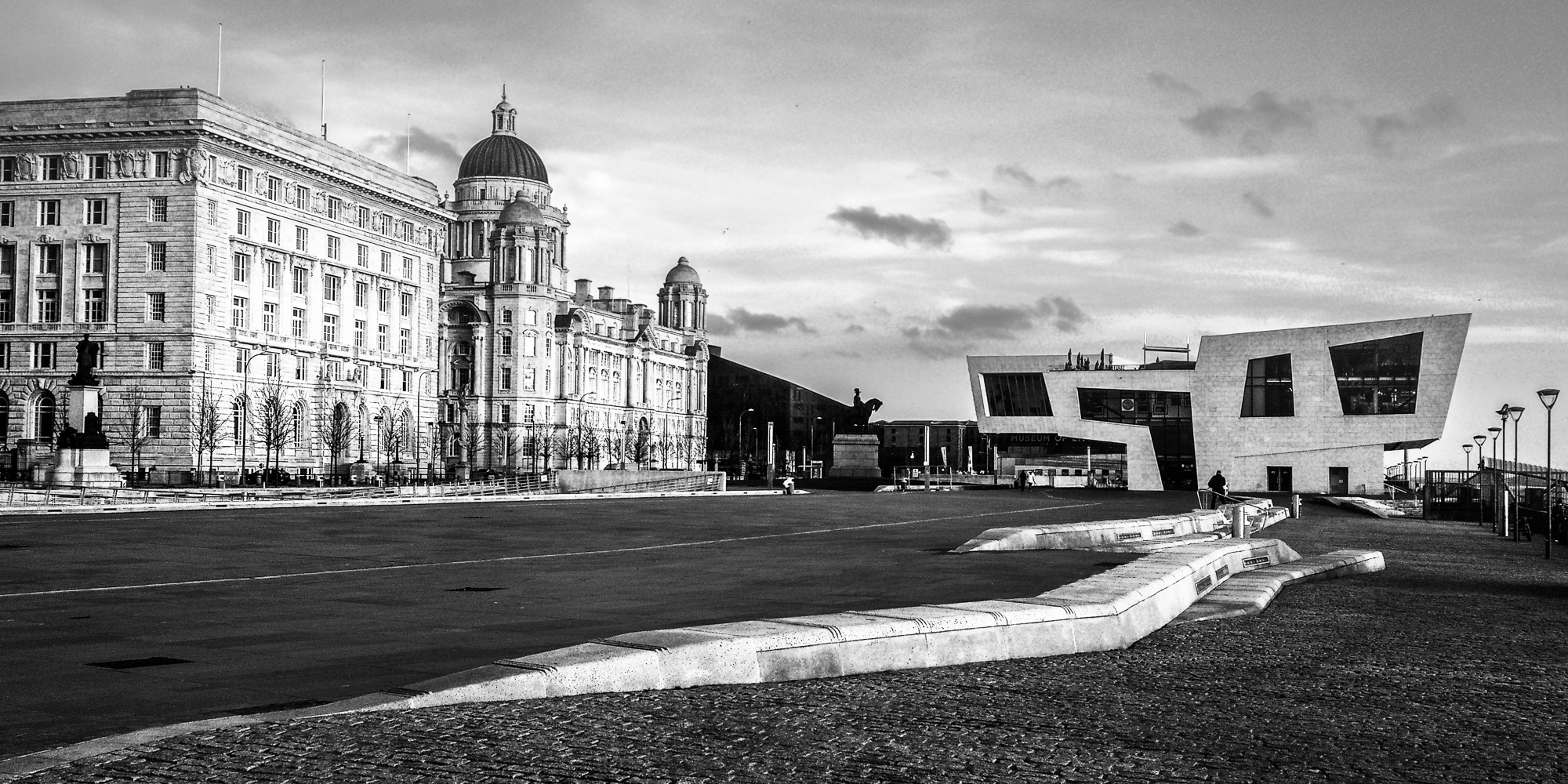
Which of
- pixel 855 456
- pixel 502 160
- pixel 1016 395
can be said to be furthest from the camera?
pixel 502 160

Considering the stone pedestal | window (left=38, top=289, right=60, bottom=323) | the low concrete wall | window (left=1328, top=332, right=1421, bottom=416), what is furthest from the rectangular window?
window (left=1328, top=332, right=1421, bottom=416)

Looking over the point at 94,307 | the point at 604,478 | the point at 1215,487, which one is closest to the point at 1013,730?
the point at 1215,487

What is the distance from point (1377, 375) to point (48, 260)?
99468 millimetres

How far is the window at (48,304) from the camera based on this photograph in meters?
99.0

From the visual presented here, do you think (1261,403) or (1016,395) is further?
(1016,395)

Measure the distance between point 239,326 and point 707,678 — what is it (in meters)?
99.9

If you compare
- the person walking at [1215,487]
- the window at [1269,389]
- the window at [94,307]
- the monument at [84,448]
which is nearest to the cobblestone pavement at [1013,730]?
the person walking at [1215,487]

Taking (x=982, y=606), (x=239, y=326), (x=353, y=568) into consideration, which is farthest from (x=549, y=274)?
(x=982, y=606)

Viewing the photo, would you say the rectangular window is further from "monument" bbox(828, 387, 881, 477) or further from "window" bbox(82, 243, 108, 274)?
"monument" bbox(828, 387, 881, 477)

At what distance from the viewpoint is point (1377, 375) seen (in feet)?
379

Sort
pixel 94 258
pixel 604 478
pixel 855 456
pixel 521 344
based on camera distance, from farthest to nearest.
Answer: pixel 521 344 → pixel 855 456 → pixel 604 478 → pixel 94 258

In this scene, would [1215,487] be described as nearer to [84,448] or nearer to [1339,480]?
[84,448]

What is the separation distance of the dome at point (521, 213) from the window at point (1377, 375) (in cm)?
8576

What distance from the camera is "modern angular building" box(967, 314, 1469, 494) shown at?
114 metres
